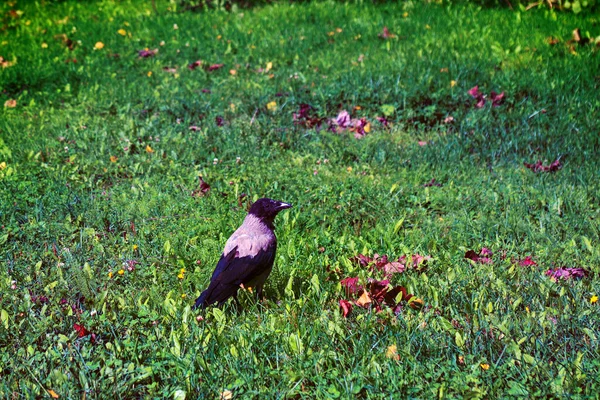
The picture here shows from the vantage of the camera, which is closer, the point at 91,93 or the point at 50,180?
the point at 50,180

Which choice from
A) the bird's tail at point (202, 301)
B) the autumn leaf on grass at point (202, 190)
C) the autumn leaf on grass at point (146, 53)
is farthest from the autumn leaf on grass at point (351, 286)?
the autumn leaf on grass at point (146, 53)

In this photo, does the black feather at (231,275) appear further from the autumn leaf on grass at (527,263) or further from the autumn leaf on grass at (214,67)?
the autumn leaf on grass at (214,67)

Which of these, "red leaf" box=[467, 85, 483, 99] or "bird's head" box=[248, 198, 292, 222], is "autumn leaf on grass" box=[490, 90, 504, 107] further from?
"bird's head" box=[248, 198, 292, 222]

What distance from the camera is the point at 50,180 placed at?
523cm

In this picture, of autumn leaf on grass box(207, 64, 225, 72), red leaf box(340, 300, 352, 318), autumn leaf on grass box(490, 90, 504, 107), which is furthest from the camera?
autumn leaf on grass box(207, 64, 225, 72)

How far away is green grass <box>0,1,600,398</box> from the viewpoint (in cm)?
297

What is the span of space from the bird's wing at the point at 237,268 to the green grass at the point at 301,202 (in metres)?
0.10

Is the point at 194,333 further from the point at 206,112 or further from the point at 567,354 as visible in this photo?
the point at 206,112

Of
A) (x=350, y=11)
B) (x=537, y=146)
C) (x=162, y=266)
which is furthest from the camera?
(x=350, y=11)

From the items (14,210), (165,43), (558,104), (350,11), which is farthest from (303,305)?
(350,11)

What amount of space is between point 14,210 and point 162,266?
147 cm

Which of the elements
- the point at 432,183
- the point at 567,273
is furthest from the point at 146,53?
the point at 567,273

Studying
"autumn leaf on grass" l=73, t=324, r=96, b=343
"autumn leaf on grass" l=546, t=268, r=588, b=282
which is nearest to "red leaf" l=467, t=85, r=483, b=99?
"autumn leaf on grass" l=546, t=268, r=588, b=282

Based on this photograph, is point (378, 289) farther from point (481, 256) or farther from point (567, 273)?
point (567, 273)
